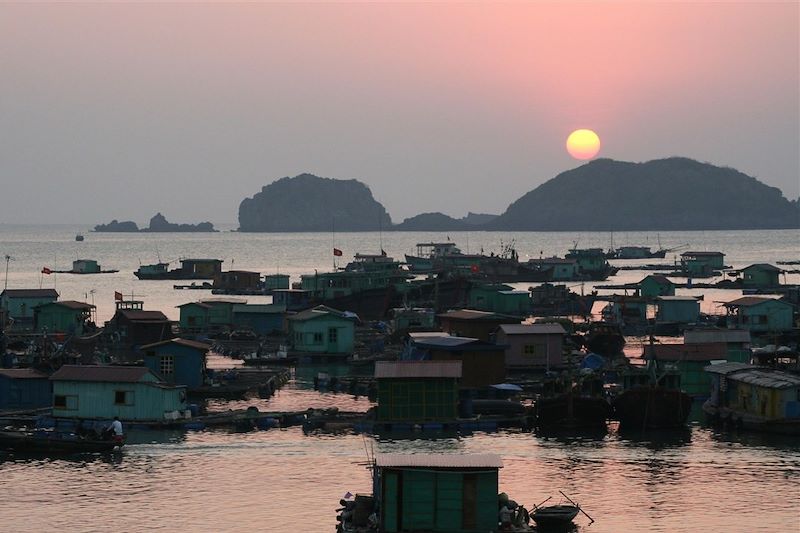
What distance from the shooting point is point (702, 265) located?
183m

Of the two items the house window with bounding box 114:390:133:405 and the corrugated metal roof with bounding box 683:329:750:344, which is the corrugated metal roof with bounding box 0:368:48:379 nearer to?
the house window with bounding box 114:390:133:405

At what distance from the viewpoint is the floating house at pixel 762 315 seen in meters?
94.6

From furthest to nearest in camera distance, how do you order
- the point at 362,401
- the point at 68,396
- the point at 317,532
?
1. the point at 362,401
2. the point at 68,396
3. the point at 317,532

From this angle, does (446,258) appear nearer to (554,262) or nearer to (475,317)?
(554,262)

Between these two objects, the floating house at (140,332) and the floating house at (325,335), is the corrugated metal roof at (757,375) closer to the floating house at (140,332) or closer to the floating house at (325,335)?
the floating house at (325,335)

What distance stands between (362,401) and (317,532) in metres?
25.3

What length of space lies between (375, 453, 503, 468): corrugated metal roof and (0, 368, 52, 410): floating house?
27770mm

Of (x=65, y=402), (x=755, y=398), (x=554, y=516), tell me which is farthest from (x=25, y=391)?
(x=755, y=398)

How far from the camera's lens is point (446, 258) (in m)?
183

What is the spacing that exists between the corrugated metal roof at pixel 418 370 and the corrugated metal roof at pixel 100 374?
10057 mm

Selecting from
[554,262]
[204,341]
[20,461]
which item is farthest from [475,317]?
[554,262]

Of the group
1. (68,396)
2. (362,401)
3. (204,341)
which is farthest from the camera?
(204,341)

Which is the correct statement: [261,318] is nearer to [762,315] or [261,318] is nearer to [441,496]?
[762,315]

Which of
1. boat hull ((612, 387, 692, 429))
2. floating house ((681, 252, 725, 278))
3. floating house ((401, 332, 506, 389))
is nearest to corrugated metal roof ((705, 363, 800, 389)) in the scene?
boat hull ((612, 387, 692, 429))
